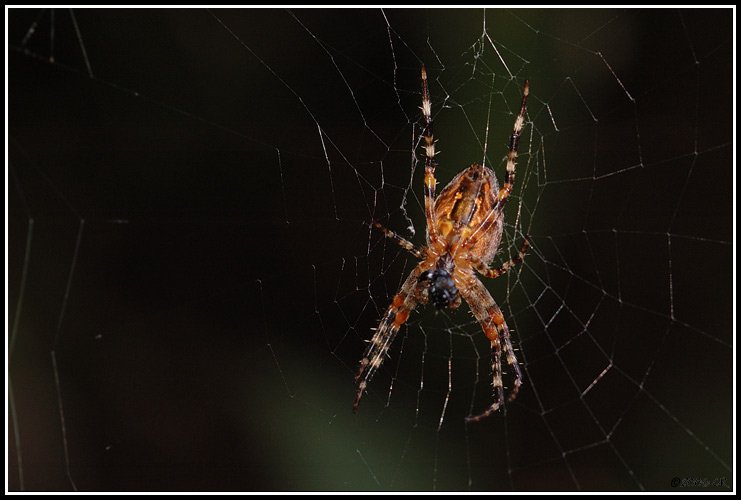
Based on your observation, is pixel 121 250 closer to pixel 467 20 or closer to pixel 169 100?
pixel 169 100

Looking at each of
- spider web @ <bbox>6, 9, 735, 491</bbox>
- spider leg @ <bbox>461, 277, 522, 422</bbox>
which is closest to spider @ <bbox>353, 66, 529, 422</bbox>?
spider leg @ <bbox>461, 277, 522, 422</bbox>

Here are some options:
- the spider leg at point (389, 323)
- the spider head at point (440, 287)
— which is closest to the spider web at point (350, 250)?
the spider leg at point (389, 323)

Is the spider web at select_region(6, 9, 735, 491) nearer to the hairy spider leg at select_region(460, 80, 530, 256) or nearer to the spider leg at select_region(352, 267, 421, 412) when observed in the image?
the spider leg at select_region(352, 267, 421, 412)

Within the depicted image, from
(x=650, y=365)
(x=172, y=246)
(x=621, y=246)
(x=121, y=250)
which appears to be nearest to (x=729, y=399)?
(x=650, y=365)

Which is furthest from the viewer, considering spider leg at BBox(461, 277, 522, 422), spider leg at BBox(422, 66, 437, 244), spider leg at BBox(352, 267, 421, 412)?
spider leg at BBox(461, 277, 522, 422)

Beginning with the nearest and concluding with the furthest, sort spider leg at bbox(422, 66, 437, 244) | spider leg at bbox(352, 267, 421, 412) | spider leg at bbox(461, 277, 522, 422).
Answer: spider leg at bbox(422, 66, 437, 244) → spider leg at bbox(352, 267, 421, 412) → spider leg at bbox(461, 277, 522, 422)

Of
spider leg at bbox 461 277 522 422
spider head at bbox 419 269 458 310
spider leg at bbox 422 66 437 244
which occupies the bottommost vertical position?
spider leg at bbox 461 277 522 422
